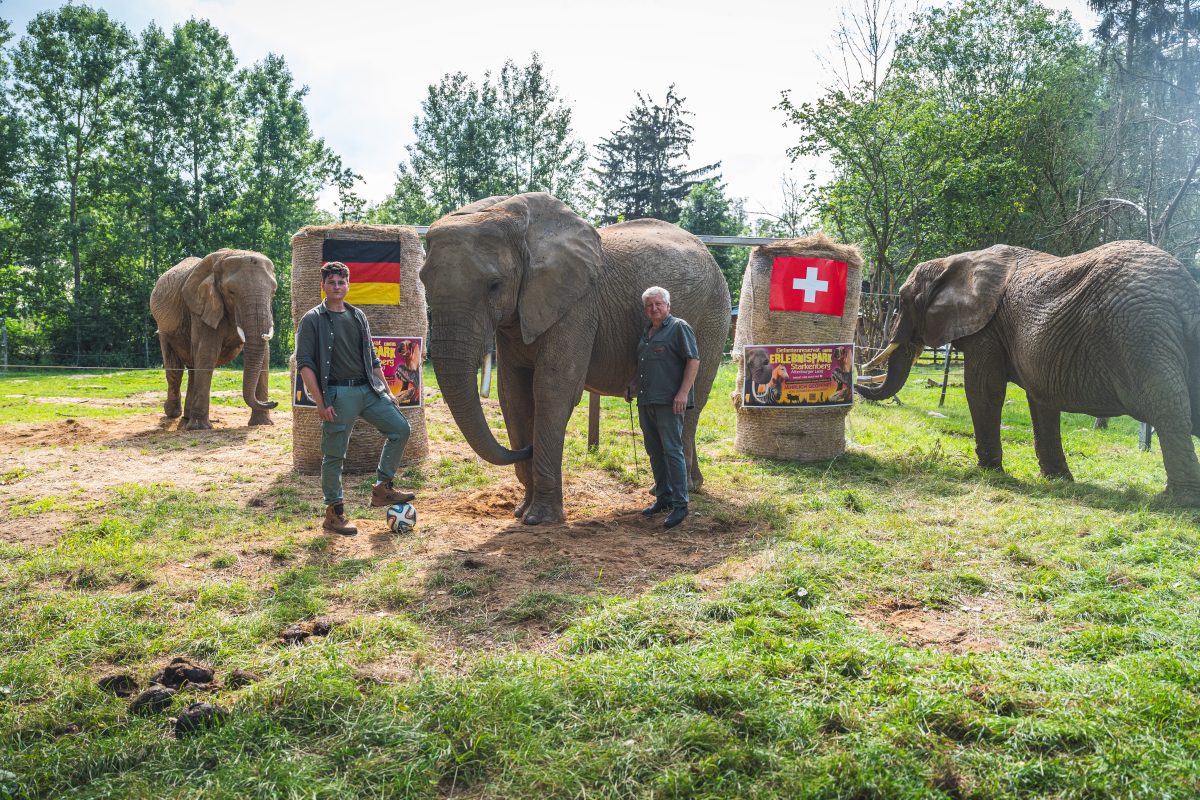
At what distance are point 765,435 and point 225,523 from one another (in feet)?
21.5

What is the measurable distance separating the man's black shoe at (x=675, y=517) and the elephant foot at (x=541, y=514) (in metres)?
0.96

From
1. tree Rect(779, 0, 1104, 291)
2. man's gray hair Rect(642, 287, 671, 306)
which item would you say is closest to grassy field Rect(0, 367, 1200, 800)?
man's gray hair Rect(642, 287, 671, 306)

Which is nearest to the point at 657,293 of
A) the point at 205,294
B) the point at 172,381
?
the point at 205,294

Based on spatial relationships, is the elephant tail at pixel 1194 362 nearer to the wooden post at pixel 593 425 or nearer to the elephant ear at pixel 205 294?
the wooden post at pixel 593 425

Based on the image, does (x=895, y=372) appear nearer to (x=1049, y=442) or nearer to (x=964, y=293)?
(x=964, y=293)

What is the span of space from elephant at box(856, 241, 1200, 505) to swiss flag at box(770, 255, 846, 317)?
1092 mm

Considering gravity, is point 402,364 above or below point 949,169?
below

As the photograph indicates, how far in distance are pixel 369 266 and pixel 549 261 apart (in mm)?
3548

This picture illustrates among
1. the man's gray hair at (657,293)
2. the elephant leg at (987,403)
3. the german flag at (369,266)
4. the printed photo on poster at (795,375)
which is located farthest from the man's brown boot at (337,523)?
the elephant leg at (987,403)

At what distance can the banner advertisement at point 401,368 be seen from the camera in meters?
9.16

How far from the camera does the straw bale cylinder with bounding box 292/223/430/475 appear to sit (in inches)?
362

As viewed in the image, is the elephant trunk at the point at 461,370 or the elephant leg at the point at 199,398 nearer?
the elephant trunk at the point at 461,370

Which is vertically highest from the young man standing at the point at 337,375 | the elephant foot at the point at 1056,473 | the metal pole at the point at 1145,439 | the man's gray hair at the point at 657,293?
the man's gray hair at the point at 657,293

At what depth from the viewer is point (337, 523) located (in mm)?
6559
